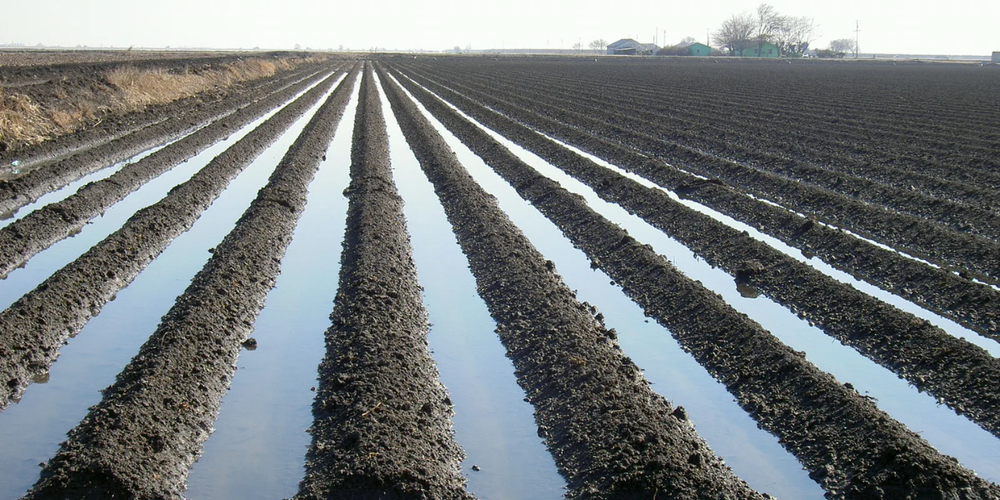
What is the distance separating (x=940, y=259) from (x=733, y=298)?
2.90 m

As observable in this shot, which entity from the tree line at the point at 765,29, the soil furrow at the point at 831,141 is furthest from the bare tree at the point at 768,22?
the soil furrow at the point at 831,141

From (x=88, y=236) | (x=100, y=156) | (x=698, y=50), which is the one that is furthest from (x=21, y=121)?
(x=698, y=50)

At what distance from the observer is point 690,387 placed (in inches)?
233

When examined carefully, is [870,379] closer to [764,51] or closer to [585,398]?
[585,398]

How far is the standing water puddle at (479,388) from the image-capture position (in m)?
4.66

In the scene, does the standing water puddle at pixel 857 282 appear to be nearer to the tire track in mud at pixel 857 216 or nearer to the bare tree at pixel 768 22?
the tire track in mud at pixel 857 216

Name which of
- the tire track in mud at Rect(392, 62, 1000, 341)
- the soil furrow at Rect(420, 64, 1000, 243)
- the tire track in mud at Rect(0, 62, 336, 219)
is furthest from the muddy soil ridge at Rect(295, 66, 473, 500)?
the soil furrow at Rect(420, 64, 1000, 243)

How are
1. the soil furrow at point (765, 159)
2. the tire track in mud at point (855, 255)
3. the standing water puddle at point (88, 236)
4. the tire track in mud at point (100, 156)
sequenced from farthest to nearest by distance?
the tire track in mud at point (100, 156)
the soil furrow at point (765, 159)
the standing water puddle at point (88, 236)
the tire track in mud at point (855, 255)

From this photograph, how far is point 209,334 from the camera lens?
641 centimetres

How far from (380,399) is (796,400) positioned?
274 centimetres

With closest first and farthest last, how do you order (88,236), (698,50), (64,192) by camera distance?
(88,236) → (64,192) → (698,50)

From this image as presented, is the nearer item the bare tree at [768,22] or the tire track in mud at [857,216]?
the tire track in mud at [857,216]

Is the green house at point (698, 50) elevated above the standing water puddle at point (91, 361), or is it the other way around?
the green house at point (698, 50)

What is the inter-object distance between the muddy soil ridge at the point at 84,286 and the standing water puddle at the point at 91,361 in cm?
9
